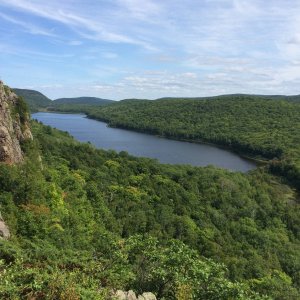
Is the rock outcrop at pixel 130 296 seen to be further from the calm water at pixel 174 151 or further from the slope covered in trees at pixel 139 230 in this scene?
the calm water at pixel 174 151

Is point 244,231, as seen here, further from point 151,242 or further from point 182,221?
point 151,242

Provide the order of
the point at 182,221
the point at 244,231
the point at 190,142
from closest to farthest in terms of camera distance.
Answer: the point at 182,221 → the point at 244,231 → the point at 190,142

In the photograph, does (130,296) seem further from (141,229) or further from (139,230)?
(141,229)

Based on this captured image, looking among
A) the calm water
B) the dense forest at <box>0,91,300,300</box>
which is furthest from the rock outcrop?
the calm water

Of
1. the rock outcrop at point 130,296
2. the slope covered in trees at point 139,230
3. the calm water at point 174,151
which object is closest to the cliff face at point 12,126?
the slope covered in trees at point 139,230

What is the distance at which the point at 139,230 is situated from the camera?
1972 inches

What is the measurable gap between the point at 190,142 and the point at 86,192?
466ft

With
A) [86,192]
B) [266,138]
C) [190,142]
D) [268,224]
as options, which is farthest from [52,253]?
[190,142]

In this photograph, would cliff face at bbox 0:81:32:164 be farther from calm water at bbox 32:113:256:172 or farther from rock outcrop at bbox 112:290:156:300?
calm water at bbox 32:113:256:172

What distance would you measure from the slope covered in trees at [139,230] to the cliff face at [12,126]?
133 cm

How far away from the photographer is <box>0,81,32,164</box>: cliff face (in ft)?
113

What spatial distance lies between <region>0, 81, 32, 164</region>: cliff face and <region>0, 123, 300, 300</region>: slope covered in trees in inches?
52.4

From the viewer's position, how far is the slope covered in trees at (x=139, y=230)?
677 inches

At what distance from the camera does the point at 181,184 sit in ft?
257
